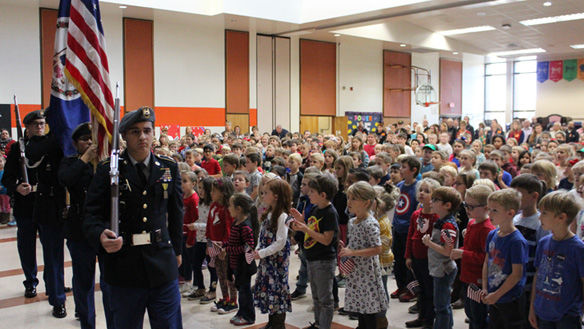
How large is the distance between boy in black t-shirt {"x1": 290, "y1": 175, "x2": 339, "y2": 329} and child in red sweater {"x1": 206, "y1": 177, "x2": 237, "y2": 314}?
110 cm

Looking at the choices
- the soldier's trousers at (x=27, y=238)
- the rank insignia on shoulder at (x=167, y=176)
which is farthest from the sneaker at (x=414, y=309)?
the soldier's trousers at (x=27, y=238)

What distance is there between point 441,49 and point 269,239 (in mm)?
21990

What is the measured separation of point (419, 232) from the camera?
4.83 meters

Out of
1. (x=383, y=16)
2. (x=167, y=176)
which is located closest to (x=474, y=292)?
(x=167, y=176)

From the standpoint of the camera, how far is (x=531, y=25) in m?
20.7

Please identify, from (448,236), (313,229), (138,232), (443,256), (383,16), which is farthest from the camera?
(383,16)

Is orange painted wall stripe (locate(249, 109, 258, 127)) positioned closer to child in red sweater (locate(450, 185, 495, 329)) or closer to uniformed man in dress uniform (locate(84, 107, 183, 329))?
child in red sweater (locate(450, 185, 495, 329))

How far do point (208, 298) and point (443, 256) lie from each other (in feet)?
8.65

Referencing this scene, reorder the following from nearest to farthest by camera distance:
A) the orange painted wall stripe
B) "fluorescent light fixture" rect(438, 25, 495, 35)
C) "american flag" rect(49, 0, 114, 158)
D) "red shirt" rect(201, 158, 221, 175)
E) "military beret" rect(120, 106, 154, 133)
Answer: "military beret" rect(120, 106, 154, 133), "american flag" rect(49, 0, 114, 158), "red shirt" rect(201, 158, 221, 175), the orange painted wall stripe, "fluorescent light fixture" rect(438, 25, 495, 35)

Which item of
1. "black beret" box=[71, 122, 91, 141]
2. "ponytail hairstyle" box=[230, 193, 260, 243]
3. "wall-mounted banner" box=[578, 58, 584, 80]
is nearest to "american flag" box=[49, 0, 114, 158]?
"black beret" box=[71, 122, 91, 141]

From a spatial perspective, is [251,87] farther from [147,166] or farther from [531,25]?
[147,166]

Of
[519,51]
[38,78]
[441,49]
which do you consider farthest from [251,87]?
[519,51]

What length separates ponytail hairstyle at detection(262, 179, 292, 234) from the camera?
15.5 feet

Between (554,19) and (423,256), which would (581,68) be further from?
(423,256)
